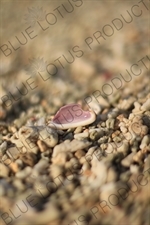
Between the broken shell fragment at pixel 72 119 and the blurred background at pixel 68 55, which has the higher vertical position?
the blurred background at pixel 68 55

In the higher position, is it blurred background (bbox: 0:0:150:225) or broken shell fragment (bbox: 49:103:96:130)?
blurred background (bbox: 0:0:150:225)

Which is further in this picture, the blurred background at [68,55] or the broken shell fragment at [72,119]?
the blurred background at [68,55]

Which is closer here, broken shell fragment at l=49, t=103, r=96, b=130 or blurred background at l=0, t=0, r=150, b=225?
broken shell fragment at l=49, t=103, r=96, b=130

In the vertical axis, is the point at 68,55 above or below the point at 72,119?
above

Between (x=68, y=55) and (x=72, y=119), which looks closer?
(x=72, y=119)

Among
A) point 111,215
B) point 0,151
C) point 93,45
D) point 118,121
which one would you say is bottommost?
point 111,215

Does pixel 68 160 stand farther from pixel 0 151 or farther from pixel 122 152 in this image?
pixel 0 151

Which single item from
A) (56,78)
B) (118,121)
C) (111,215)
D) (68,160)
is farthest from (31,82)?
(111,215)

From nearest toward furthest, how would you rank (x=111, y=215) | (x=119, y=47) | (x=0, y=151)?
(x=111, y=215) < (x=0, y=151) < (x=119, y=47)
